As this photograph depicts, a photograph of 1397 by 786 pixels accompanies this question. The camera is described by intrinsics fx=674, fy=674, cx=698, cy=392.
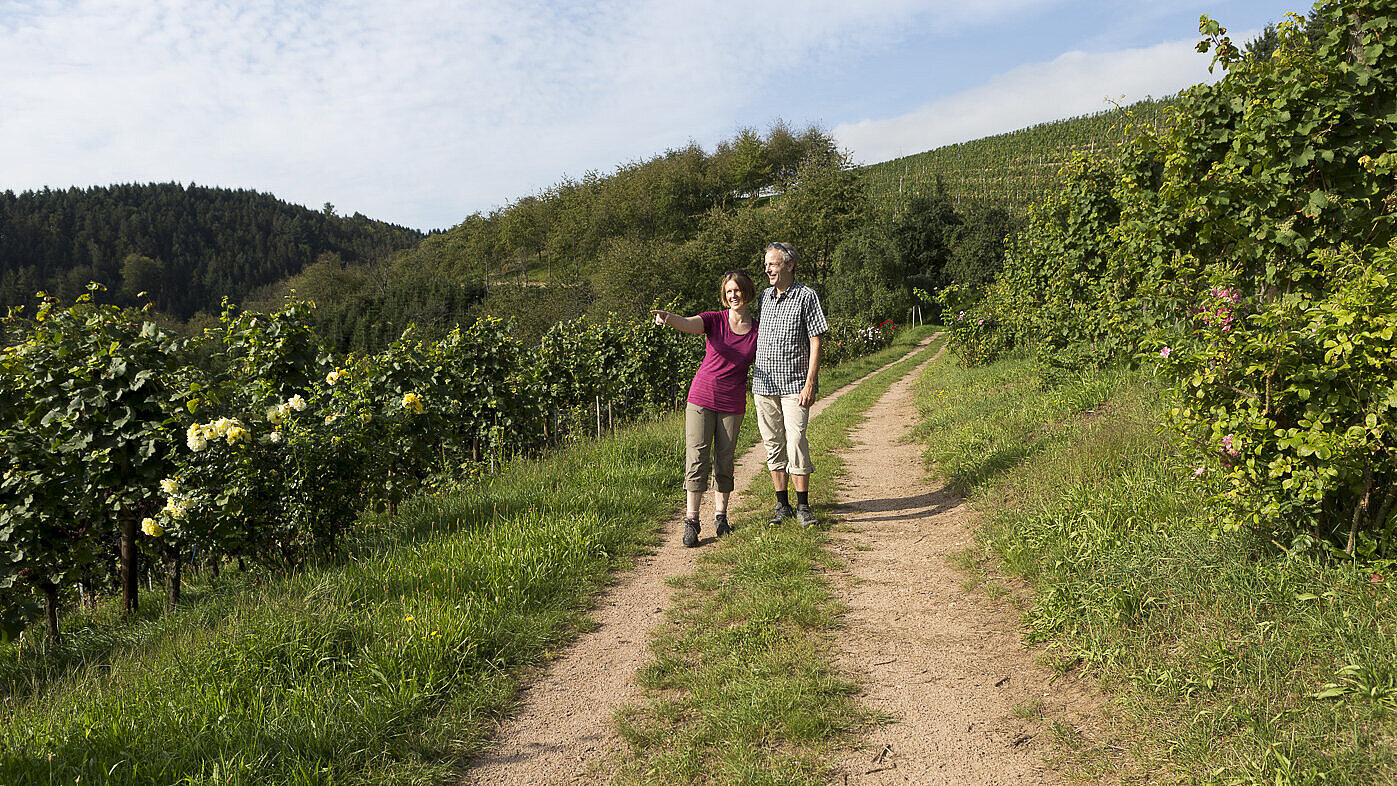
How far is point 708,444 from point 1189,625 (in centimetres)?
315

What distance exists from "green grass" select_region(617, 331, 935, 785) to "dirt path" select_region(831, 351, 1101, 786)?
0.50 feet

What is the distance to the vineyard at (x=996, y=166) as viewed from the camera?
52.6 metres

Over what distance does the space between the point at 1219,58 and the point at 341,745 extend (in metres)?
6.16

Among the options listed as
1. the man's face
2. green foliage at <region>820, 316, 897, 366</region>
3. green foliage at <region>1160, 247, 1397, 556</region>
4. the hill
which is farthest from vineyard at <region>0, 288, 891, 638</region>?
the hill

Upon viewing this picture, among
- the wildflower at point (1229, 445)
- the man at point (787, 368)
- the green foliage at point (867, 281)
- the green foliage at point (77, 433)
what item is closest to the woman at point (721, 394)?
the man at point (787, 368)

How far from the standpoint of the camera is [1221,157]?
448 cm

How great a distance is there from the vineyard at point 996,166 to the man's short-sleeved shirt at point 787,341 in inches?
1683

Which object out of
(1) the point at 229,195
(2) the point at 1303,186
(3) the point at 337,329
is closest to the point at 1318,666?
(2) the point at 1303,186

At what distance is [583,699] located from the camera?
3.06 meters

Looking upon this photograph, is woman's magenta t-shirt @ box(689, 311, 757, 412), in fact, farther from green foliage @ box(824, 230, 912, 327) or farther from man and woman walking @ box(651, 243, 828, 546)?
green foliage @ box(824, 230, 912, 327)

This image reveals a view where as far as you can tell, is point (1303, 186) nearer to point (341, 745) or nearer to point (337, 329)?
point (341, 745)

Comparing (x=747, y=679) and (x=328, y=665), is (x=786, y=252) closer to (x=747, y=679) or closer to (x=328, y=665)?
(x=747, y=679)

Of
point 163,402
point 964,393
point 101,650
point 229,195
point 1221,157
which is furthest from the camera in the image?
point 229,195

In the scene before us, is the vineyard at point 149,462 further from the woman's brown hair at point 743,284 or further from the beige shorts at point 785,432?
the beige shorts at point 785,432
